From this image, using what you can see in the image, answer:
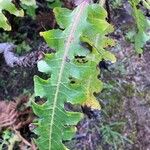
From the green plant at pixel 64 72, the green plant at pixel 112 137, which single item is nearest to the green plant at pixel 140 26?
the green plant at pixel 64 72

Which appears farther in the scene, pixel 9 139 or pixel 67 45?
pixel 9 139

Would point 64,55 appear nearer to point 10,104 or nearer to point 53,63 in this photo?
point 53,63

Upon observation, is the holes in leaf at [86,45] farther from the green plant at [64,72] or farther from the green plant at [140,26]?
the green plant at [140,26]

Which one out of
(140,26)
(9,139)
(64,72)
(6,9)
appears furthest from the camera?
(9,139)

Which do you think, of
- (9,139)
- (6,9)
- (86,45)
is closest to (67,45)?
(86,45)

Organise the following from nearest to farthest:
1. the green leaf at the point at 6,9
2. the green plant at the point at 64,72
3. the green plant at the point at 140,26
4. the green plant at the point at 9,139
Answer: the green plant at the point at 64,72 < the green leaf at the point at 6,9 < the green plant at the point at 140,26 < the green plant at the point at 9,139

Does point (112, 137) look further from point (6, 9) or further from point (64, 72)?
point (6, 9)

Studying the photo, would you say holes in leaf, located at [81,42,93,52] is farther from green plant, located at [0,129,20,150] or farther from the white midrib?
green plant, located at [0,129,20,150]

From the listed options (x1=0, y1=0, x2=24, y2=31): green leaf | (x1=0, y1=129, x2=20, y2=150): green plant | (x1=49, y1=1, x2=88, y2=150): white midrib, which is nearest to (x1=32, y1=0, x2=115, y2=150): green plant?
(x1=49, y1=1, x2=88, y2=150): white midrib
